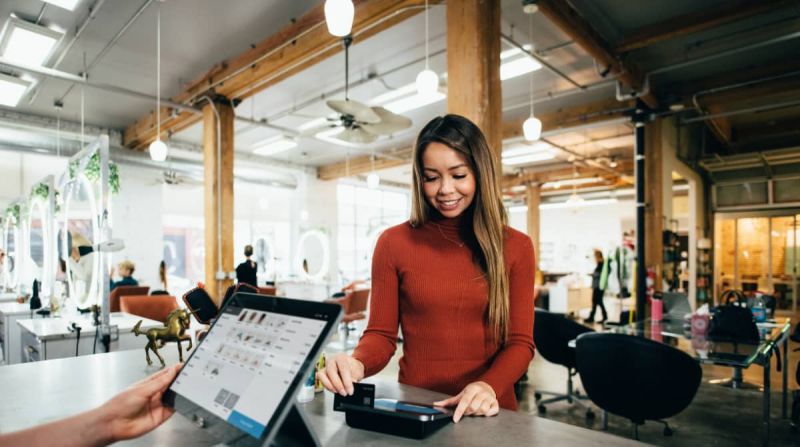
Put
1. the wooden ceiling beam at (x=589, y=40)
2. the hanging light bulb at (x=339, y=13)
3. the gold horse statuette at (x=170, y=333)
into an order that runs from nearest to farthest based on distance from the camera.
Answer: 1. the gold horse statuette at (x=170, y=333)
2. the hanging light bulb at (x=339, y=13)
3. the wooden ceiling beam at (x=589, y=40)

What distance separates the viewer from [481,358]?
1.33m

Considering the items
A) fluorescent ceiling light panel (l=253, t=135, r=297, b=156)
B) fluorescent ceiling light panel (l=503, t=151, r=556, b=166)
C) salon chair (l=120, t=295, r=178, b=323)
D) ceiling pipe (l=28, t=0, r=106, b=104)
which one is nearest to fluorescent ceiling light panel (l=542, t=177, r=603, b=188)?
fluorescent ceiling light panel (l=503, t=151, r=556, b=166)

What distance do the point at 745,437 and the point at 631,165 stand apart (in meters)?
9.39

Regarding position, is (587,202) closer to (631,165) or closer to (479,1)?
(631,165)

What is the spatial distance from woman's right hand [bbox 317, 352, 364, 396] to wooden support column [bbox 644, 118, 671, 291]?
7134mm

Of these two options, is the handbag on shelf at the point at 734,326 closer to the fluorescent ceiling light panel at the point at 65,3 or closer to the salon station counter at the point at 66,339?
the salon station counter at the point at 66,339

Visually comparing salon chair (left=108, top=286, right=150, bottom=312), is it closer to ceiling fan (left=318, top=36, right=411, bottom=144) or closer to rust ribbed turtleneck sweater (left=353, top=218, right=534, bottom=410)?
ceiling fan (left=318, top=36, right=411, bottom=144)

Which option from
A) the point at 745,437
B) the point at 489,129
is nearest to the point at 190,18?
the point at 489,129

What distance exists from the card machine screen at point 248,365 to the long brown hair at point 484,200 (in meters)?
0.69

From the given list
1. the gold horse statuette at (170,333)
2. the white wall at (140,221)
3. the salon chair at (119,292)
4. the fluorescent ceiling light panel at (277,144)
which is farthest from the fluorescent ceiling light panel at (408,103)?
the gold horse statuette at (170,333)

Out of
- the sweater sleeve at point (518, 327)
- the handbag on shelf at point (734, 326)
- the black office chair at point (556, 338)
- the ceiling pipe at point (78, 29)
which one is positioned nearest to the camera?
the sweater sleeve at point (518, 327)

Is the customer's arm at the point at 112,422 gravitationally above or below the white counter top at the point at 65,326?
above

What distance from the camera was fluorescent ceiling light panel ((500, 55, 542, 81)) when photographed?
566cm

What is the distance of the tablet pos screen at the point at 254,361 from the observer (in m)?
0.66
